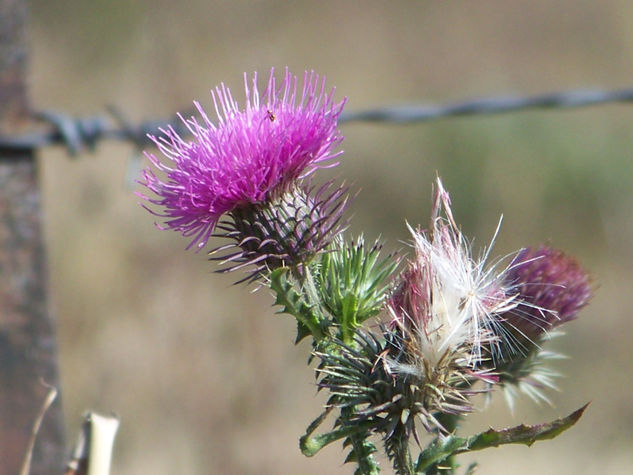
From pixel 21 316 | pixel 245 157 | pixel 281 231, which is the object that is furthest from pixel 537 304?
pixel 21 316

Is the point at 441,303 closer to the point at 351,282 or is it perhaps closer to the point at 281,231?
the point at 351,282

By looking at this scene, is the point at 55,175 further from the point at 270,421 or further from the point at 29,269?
the point at 29,269

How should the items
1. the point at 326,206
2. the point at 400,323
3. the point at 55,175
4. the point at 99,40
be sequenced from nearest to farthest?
the point at 400,323, the point at 326,206, the point at 55,175, the point at 99,40

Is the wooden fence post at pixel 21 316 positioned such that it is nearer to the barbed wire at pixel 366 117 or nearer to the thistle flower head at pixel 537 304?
the barbed wire at pixel 366 117

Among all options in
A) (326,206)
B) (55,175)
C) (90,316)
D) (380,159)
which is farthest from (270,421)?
(326,206)

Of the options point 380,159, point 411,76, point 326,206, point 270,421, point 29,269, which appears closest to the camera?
point 326,206

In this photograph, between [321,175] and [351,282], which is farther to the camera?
[321,175]

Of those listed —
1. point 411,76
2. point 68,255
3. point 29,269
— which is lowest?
point 29,269

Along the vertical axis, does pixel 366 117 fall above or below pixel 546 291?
above
